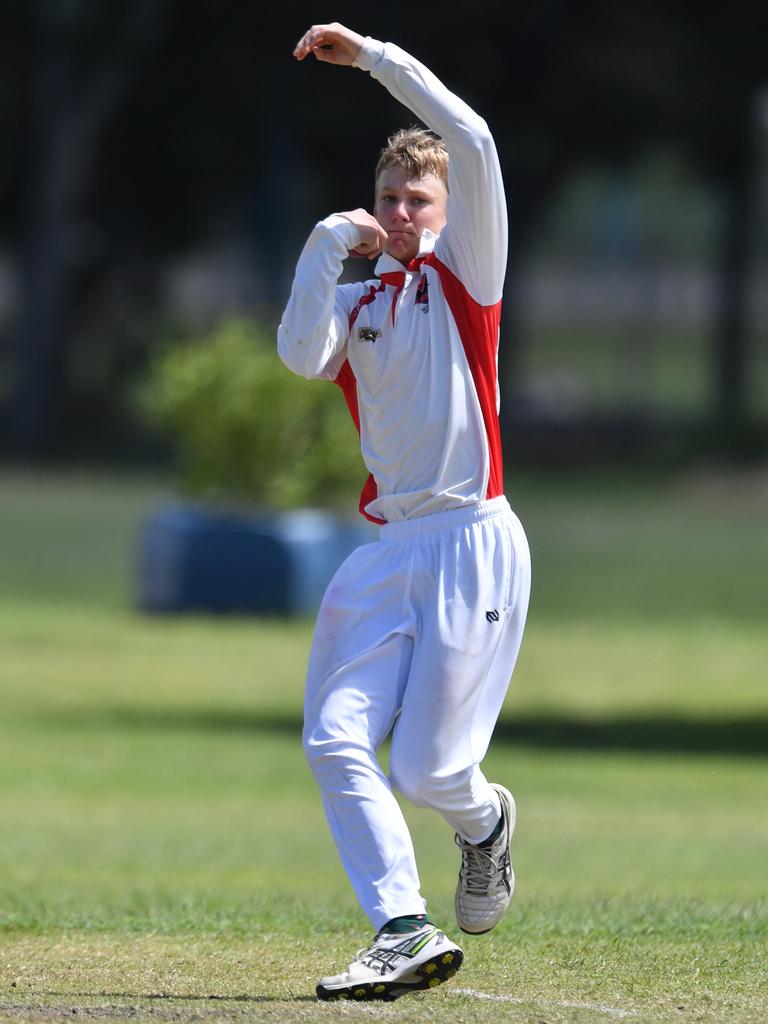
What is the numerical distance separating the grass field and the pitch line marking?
0.02 meters

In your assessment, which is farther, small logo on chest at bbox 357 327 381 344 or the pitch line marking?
small logo on chest at bbox 357 327 381 344

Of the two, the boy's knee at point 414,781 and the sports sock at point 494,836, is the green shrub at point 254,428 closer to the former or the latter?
the sports sock at point 494,836

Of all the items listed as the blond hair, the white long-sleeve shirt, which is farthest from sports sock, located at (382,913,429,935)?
the blond hair

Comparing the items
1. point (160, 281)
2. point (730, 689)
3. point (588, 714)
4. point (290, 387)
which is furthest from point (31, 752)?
point (160, 281)

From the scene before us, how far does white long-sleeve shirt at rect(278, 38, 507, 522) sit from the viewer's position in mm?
5898

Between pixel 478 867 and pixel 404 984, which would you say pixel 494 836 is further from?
pixel 404 984

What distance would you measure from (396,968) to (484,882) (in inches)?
23.4

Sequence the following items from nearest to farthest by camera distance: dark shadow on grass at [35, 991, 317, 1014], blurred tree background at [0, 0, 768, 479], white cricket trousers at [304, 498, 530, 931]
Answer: dark shadow on grass at [35, 991, 317, 1014] < white cricket trousers at [304, 498, 530, 931] < blurred tree background at [0, 0, 768, 479]

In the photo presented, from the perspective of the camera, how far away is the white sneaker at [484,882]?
616 centimetres

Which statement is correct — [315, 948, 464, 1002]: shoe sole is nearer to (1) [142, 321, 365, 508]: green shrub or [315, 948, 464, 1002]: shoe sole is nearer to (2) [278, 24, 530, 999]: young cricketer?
(2) [278, 24, 530, 999]: young cricketer

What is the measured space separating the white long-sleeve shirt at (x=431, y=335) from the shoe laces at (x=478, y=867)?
0.98 m

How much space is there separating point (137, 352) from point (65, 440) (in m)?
4.95

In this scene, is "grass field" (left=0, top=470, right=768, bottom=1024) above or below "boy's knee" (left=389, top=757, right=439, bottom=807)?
below

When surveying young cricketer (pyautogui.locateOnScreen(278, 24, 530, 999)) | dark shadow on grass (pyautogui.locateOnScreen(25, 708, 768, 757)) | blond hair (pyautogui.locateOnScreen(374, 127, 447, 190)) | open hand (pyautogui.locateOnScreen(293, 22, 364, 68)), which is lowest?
dark shadow on grass (pyautogui.locateOnScreen(25, 708, 768, 757))
